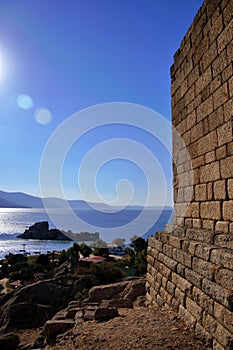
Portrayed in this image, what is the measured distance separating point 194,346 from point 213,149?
249 cm

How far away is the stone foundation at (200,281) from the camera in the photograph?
122 inches

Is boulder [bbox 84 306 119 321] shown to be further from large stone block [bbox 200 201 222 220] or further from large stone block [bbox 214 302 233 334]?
large stone block [bbox 214 302 233 334]

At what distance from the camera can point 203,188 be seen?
459 centimetres

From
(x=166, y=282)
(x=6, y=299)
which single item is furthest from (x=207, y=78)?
(x=6, y=299)

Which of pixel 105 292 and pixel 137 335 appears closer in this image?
pixel 137 335

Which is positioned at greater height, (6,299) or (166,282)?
(166,282)

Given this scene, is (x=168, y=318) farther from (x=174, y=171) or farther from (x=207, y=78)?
(x=207, y=78)

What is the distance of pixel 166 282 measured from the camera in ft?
16.7

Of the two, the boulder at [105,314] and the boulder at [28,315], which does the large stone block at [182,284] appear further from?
Answer: the boulder at [28,315]

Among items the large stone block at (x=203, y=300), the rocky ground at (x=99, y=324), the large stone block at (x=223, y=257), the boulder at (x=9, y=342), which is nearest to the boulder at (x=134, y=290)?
the rocky ground at (x=99, y=324)

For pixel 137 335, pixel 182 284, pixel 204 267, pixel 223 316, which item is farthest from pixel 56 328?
pixel 223 316

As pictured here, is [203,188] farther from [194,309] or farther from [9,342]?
[9,342]

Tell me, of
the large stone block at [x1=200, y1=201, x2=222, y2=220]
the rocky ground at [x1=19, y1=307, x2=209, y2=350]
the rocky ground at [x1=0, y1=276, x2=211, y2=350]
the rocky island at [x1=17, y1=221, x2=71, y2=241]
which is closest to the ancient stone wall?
the large stone block at [x1=200, y1=201, x2=222, y2=220]

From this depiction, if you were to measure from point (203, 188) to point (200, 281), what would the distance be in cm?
144
